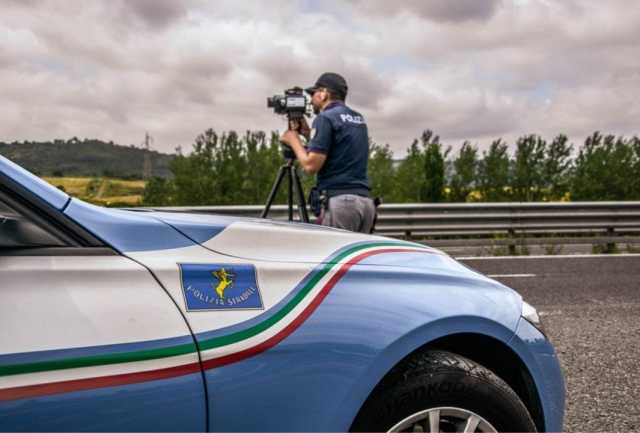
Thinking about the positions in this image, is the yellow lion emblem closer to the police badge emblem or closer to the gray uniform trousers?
the police badge emblem

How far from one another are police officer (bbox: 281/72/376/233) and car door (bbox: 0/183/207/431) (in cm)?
265

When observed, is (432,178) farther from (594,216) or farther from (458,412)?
(458,412)

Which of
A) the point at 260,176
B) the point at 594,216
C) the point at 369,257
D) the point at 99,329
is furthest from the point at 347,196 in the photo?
the point at 260,176

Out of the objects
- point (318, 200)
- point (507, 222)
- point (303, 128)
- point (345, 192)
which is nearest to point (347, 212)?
point (345, 192)

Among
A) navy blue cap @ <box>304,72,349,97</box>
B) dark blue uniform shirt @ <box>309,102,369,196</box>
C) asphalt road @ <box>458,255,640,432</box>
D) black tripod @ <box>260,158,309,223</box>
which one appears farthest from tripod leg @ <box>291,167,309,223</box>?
asphalt road @ <box>458,255,640,432</box>

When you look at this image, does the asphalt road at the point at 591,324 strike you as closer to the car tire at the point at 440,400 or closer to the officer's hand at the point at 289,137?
the car tire at the point at 440,400

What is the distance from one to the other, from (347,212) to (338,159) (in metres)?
0.37

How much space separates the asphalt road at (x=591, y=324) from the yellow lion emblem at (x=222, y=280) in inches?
84.9

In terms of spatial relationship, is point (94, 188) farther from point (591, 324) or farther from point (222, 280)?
point (591, 324)

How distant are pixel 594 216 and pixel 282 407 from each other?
35.9 ft

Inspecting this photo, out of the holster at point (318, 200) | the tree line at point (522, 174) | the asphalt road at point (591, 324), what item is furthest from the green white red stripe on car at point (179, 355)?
the tree line at point (522, 174)

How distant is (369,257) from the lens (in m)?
1.76

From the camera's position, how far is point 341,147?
402 centimetres

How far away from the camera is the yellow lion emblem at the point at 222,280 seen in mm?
1478
